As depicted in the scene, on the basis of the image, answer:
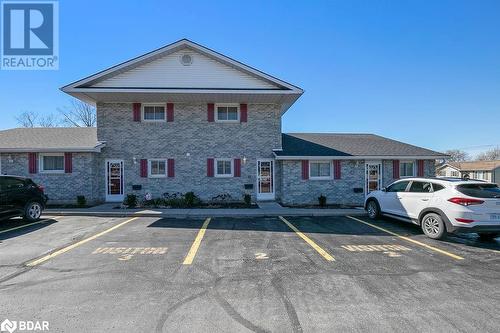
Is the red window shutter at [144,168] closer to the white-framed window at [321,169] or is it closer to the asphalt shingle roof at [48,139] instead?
the asphalt shingle roof at [48,139]

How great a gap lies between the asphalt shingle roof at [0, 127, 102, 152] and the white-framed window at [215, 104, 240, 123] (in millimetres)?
6798

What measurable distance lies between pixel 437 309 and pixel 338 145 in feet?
47.7

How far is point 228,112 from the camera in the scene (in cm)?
1645

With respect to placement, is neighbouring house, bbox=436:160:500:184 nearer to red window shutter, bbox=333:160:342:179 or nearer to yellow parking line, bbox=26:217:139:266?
red window shutter, bbox=333:160:342:179

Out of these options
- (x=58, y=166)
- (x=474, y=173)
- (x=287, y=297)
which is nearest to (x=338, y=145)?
(x=287, y=297)

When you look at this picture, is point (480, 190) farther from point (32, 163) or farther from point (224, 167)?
point (32, 163)

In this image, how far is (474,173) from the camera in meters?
52.0

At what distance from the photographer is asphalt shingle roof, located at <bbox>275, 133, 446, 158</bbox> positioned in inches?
636

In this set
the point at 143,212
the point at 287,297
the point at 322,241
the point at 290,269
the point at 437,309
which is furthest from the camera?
the point at 143,212

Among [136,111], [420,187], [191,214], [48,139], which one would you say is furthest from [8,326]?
[48,139]

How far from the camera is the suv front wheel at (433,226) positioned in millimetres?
7898

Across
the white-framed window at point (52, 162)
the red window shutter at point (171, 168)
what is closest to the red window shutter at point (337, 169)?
the red window shutter at point (171, 168)

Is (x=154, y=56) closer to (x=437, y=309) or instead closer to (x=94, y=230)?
(x=94, y=230)

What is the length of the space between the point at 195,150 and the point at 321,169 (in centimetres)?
729
